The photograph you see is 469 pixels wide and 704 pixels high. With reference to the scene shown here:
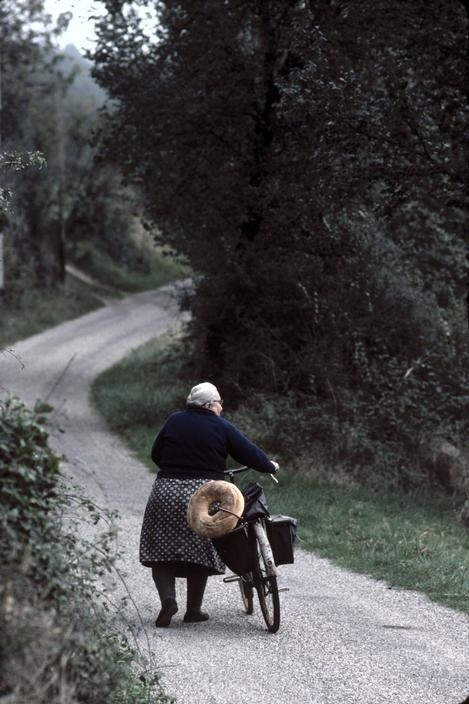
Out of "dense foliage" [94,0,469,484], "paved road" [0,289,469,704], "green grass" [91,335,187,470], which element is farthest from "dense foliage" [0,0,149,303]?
"paved road" [0,289,469,704]

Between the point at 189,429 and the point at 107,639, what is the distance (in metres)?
3.11

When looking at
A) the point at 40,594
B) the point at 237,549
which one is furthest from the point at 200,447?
the point at 40,594

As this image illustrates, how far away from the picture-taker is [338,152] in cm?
1595

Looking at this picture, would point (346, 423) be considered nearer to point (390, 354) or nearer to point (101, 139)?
point (390, 354)

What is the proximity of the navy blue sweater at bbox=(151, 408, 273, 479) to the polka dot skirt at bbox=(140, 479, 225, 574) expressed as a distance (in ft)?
0.30

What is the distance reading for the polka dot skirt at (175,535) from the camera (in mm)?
8672

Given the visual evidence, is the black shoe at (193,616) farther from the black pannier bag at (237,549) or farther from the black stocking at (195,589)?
the black pannier bag at (237,549)

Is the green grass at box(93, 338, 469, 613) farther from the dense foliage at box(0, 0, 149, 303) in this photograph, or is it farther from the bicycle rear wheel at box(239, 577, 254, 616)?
the dense foliage at box(0, 0, 149, 303)

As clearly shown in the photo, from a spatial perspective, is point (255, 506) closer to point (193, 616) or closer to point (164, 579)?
point (164, 579)

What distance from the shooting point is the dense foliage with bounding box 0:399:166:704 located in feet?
14.7

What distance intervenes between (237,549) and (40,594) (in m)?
3.86

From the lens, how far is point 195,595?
8.81 meters

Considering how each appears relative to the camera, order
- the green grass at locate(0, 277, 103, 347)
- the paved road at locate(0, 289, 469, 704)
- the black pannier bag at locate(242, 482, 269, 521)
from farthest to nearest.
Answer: the green grass at locate(0, 277, 103, 347), the black pannier bag at locate(242, 482, 269, 521), the paved road at locate(0, 289, 469, 704)

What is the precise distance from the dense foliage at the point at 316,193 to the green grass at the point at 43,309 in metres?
14.3
